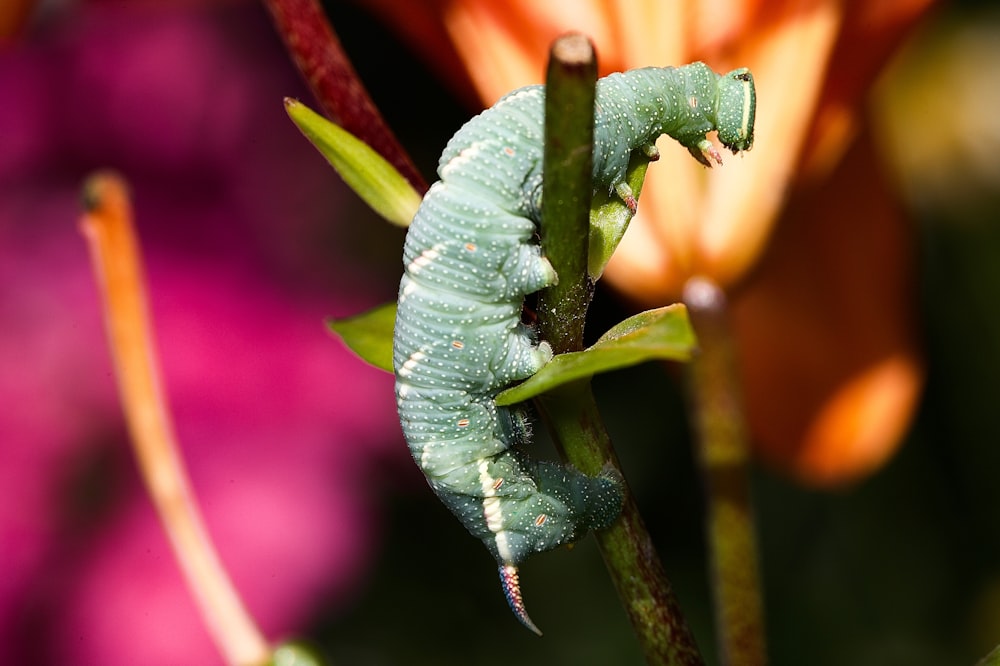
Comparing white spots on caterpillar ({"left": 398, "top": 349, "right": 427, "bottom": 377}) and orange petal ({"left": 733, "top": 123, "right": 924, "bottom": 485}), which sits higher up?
white spots on caterpillar ({"left": 398, "top": 349, "right": 427, "bottom": 377})

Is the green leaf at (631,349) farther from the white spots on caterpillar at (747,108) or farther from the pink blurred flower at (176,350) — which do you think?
the pink blurred flower at (176,350)

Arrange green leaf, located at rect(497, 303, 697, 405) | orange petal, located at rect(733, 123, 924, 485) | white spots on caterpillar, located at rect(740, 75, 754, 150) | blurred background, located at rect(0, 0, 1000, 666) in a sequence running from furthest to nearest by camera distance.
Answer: blurred background, located at rect(0, 0, 1000, 666) < orange petal, located at rect(733, 123, 924, 485) < white spots on caterpillar, located at rect(740, 75, 754, 150) < green leaf, located at rect(497, 303, 697, 405)

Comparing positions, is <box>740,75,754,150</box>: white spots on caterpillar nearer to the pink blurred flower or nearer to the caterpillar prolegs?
the caterpillar prolegs

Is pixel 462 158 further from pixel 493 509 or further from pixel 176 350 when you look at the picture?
pixel 176 350

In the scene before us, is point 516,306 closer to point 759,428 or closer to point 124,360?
point 124,360

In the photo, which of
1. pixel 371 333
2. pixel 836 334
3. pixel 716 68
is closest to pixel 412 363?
pixel 371 333

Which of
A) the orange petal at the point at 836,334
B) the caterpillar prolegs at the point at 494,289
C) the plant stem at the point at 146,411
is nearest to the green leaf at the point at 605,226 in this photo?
the caterpillar prolegs at the point at 494,289

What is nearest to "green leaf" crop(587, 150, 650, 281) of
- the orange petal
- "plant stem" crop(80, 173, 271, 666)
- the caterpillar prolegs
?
the caterpillar prolegs
